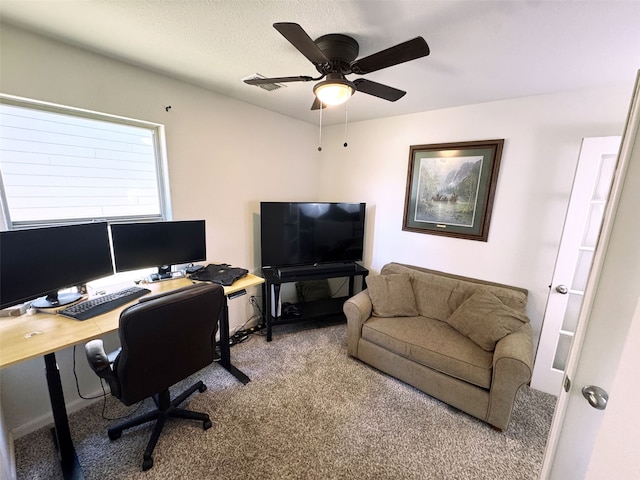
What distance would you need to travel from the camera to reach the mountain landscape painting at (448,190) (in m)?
2.48

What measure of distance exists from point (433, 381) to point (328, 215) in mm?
1884

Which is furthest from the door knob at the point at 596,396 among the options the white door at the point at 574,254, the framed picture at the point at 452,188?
the framed picture at the point at 452,188

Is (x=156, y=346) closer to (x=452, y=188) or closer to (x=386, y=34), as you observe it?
(x=386, y=34)

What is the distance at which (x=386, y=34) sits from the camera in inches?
55.2

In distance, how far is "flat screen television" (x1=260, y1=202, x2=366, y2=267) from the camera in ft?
9.08

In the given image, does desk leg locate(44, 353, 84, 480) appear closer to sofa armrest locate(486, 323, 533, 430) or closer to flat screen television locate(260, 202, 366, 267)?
flat screen television locate(260, 202, 366, 267)

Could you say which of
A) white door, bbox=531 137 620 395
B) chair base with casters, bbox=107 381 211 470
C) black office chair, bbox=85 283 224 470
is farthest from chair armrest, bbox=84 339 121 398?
white door, bbox=531 137 620 395

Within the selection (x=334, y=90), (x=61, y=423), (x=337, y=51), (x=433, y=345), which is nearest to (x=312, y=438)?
(x=433, y=345)

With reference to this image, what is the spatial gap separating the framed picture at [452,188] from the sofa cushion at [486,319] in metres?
0.67

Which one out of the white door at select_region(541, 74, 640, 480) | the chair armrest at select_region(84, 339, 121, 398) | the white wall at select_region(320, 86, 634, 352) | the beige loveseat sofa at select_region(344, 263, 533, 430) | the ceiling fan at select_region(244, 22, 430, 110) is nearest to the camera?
the white door at select_region(541, 74, 640, 480)

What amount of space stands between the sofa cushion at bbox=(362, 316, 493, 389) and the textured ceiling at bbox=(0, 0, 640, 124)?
2.02 meters

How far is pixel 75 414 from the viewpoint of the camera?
1786mm

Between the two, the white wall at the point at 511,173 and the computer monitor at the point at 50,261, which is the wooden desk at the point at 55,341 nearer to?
the computer monitor at the point at 50,261

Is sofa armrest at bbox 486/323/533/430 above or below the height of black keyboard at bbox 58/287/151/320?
below
